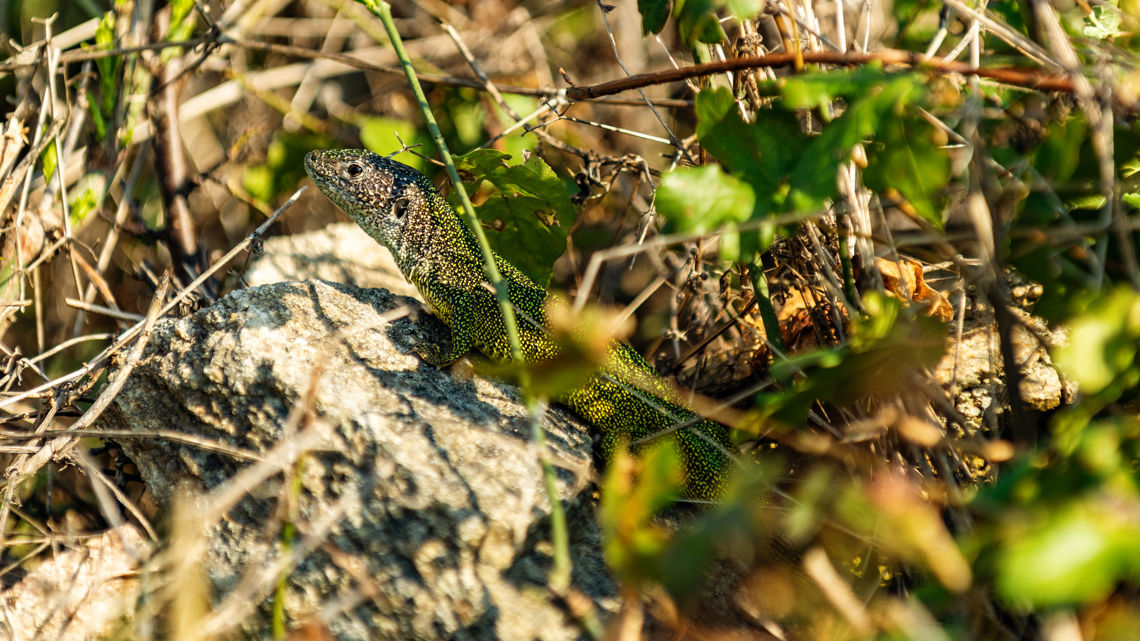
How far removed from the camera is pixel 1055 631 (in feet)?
4.93

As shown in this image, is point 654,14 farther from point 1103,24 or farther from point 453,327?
point 1103,24

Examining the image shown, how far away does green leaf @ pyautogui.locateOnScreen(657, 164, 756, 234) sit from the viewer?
2092mm

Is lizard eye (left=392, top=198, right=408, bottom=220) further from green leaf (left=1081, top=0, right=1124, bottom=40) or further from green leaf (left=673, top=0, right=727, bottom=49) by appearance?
green leaf (left=1081, top=0, right=1124, bottom=40)

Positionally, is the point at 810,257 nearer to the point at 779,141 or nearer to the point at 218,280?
the point at 779,141

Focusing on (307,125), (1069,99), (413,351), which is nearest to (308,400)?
(413,351)

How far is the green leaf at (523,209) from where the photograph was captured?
11.0 ft

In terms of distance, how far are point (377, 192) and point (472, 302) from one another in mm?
711

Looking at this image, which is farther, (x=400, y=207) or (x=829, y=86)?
(x=400, y=207)

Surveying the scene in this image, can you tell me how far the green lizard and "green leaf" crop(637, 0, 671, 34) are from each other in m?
1.05

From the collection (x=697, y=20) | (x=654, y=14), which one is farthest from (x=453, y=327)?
(x=697, y=20)

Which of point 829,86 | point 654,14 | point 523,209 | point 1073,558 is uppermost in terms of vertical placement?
point 654,14

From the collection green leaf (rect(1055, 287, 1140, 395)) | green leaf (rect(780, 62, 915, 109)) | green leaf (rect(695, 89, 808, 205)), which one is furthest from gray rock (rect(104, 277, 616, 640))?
green leaf (rect(1055, 287, 1140, 395))

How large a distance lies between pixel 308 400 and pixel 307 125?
3502 millimetres

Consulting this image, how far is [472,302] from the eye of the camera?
10.9ft
